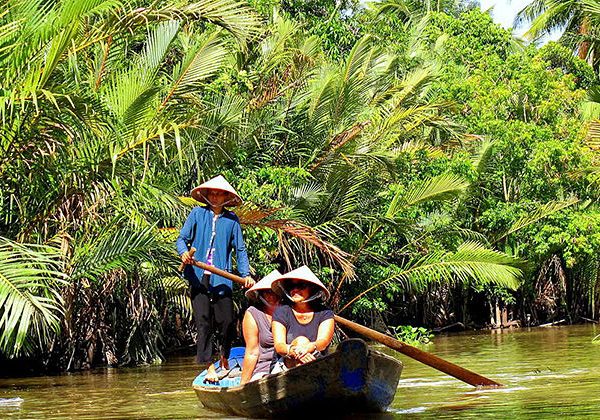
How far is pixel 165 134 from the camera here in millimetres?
13531

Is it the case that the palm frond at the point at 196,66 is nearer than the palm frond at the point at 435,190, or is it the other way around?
the palm frond at the point at 196,66

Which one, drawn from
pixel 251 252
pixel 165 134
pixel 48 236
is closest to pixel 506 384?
pixel 165 134

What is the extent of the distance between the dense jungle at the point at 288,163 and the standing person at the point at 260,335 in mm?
1700

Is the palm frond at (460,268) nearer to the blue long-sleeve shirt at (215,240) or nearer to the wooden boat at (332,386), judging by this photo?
the blue long-sleeve shirt at (215,240)

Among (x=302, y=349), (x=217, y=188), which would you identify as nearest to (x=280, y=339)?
(x=302, y=349)

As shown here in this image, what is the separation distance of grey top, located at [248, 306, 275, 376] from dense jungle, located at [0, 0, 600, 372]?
1.76 meters

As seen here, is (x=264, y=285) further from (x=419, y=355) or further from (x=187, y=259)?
(x=419, y=355)

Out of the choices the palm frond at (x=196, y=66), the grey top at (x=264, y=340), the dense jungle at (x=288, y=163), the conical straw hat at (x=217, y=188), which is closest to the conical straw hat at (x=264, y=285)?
the grey top at (x=264, y=340)

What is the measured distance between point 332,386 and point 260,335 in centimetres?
118

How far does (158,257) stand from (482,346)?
6.87 meters

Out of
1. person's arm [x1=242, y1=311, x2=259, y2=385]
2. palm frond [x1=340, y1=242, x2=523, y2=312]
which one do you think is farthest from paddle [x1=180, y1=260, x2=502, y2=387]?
palm frond [x1=340, y1=242, x2=523, y2=312]

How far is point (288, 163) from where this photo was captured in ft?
66.8

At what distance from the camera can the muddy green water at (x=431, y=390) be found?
8.77 meters

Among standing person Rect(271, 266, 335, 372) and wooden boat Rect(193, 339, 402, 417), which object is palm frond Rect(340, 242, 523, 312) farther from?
wooden boat Rect(193, 339, 402, 417)
